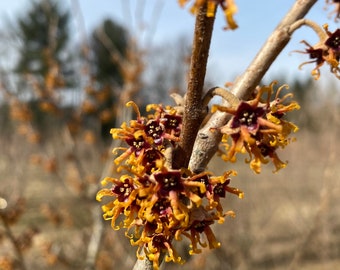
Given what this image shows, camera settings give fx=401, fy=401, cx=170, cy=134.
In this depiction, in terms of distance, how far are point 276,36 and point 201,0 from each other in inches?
18.0

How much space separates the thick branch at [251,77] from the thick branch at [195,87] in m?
0.08

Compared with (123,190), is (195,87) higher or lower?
higher

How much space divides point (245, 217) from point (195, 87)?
6.22 m

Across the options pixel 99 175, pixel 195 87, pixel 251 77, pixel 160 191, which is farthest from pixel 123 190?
pixel 99 175

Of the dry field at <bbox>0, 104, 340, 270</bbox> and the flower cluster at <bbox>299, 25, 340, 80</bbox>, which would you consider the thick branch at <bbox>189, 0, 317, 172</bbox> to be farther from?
the dry field at <bbox>0, 104, 340, 270</bbox>

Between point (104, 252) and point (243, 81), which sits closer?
point (243, 81)

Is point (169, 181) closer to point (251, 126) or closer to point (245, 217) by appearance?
point (251, 126)

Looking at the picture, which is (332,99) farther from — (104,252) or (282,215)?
(282,215)

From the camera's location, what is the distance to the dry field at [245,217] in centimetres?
492

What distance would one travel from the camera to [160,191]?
89cm

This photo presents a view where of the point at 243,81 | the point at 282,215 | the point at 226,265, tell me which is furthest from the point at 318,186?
the point at 243,81

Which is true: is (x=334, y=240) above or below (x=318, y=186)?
below

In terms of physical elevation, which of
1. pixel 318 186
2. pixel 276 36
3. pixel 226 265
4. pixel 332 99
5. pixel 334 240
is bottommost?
pixel 334 240

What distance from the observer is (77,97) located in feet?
16.5
